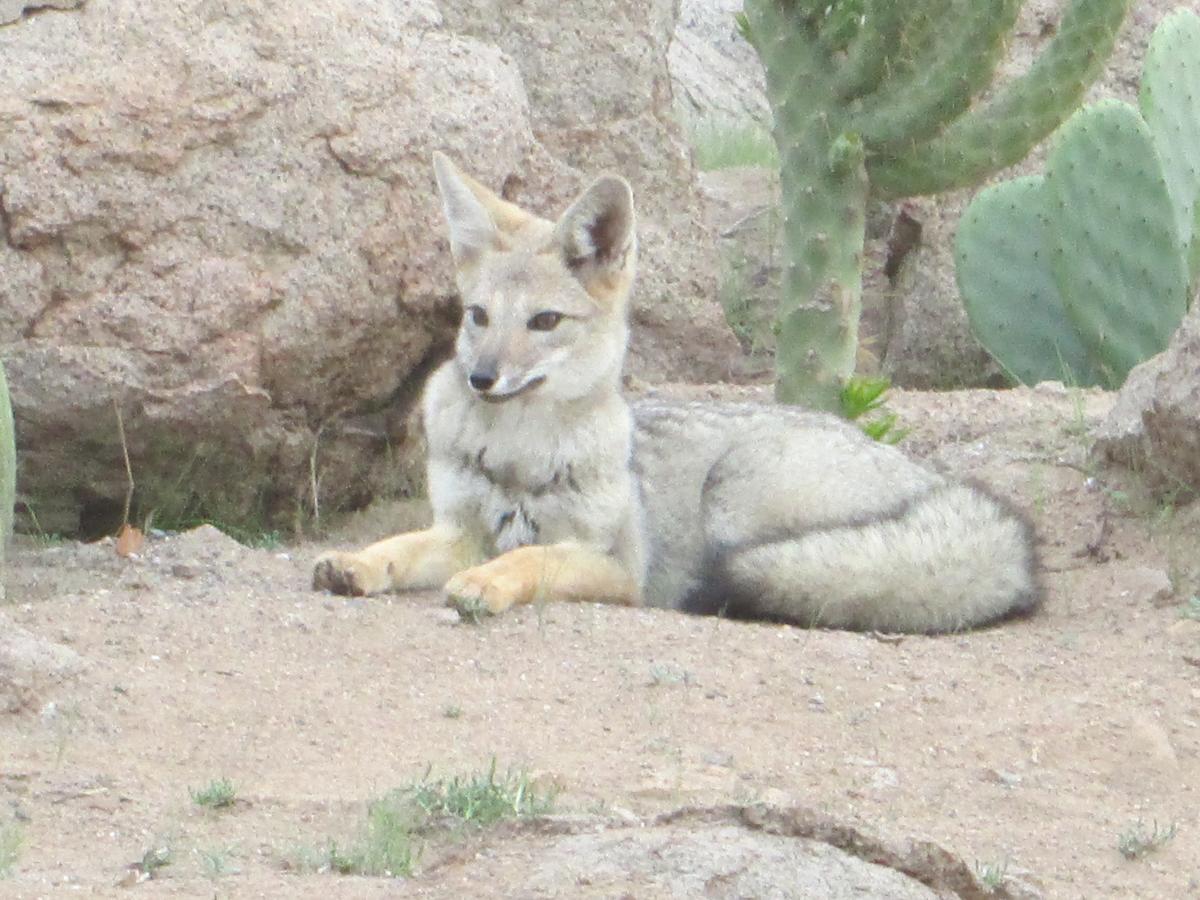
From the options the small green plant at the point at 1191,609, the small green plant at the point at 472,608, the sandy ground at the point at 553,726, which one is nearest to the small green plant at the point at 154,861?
the sandy ground at the point at 553,726

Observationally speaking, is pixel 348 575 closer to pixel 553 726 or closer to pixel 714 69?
pixel 553 726

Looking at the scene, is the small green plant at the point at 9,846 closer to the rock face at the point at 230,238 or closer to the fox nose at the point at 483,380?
the fox nose at the point at 483,380

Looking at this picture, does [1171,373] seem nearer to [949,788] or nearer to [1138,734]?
[1138,734]

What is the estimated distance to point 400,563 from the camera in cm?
581

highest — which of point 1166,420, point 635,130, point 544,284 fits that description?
point 635,130

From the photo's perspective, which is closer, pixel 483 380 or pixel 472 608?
Answer: pixel 472 608

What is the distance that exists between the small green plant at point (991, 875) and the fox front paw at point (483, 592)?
1985mm

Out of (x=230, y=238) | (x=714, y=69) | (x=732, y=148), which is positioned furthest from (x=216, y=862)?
(x=714, y=69)

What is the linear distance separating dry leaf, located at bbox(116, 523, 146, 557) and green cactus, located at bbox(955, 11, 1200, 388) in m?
4.23

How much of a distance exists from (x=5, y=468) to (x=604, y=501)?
5.92 ft

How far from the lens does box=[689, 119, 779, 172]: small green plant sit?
40.0 ft

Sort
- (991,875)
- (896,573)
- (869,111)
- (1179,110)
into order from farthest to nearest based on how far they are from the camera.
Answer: (1179,110) → (869,111) → (896,573) → (991,875)

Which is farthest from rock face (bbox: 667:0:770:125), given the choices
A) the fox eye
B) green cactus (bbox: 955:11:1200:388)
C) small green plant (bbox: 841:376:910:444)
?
the fox eye

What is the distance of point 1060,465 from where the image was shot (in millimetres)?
7246
